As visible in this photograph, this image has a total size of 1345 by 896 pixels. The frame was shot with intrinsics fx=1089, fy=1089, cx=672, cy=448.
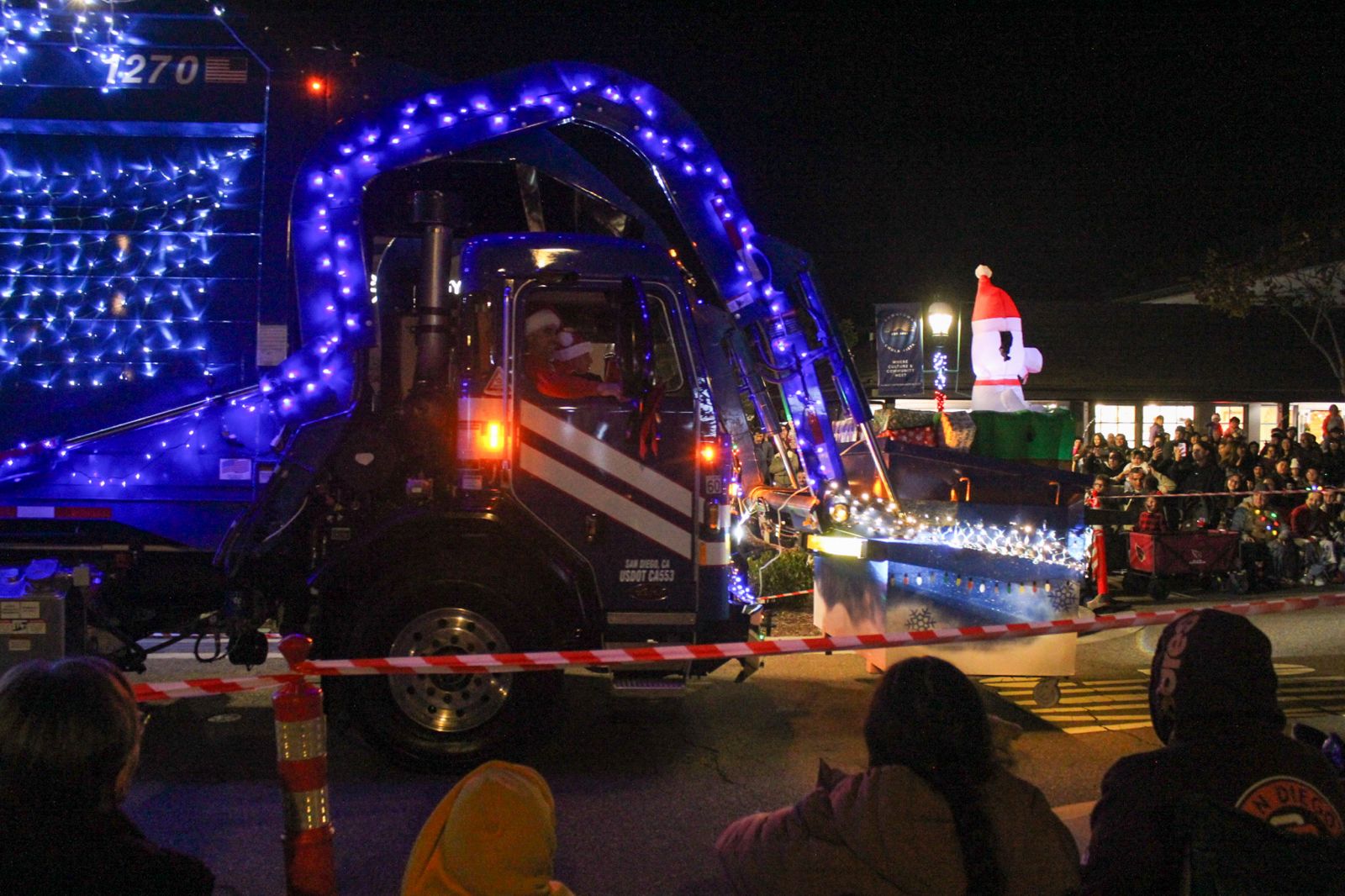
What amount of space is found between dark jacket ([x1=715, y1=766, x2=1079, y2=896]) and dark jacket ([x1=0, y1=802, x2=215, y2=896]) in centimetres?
112

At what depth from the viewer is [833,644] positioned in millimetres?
5504

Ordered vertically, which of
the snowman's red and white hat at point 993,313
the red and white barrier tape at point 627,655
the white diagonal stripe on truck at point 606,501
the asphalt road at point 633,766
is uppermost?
the snowman's red and white hat at point 993,313

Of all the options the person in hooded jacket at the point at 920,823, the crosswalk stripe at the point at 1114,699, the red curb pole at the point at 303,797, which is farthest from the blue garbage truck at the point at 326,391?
the person in hooded jacket at the point at 920,823

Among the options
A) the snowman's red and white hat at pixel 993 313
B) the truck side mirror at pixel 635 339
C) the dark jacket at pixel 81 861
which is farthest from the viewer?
the snowman's red and white hat at pixel 993 313

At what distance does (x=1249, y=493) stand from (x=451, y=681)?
1160 centimetres

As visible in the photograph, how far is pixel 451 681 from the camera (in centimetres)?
562

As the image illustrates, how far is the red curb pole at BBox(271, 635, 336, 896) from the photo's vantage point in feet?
12.3

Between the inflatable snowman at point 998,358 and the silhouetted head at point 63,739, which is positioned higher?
the inflatable snowman at point 998,358

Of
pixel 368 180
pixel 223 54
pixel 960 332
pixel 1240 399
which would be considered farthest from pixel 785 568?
pixel 1240 399

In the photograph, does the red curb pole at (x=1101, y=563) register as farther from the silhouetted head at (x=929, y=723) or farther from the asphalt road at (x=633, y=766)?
the silhouetted head at (x=929, y=723)

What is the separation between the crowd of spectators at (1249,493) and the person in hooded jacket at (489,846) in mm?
11357

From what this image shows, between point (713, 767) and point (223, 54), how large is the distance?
15.8 feet

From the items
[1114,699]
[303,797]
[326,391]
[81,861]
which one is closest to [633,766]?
[303,797]

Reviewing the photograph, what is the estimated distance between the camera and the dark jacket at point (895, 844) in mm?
2074
